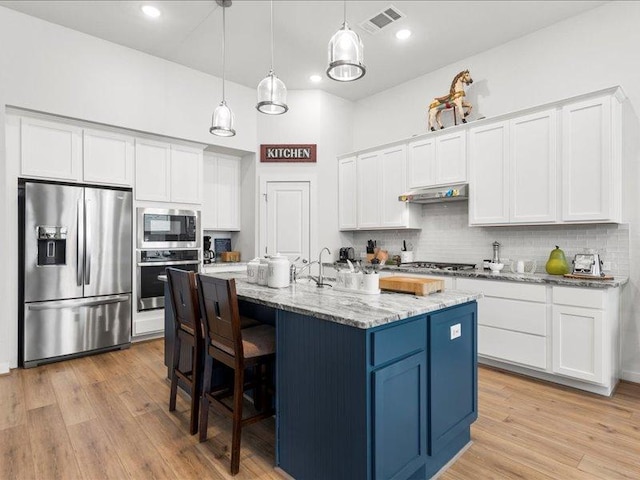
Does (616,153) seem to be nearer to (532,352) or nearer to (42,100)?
(532,352)

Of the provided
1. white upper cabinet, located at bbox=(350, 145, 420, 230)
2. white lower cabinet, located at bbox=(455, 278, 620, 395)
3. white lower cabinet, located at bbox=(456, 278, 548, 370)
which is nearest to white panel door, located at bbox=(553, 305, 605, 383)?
white lower cabinet, located at bbox=(455, 278, 620, 395)

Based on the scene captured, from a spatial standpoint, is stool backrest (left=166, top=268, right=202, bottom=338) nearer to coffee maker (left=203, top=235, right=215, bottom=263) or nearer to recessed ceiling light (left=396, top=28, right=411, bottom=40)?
coffee maker (left=203, top=235, right=215, bottom=263)

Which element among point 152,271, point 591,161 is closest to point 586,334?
point 591,161

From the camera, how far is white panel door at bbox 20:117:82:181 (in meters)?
3.62

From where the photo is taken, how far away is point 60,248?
373 centimetres

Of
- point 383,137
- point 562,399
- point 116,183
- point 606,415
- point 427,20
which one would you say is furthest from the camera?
point 383,137

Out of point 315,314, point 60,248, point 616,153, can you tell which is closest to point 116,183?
point 60,248

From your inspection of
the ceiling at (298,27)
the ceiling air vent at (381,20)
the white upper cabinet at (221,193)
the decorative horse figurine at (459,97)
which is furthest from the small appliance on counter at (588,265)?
the white upper cabinet at (221,193)

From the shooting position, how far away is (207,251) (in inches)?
209

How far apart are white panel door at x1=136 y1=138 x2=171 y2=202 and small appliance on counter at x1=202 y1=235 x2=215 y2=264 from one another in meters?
0.99

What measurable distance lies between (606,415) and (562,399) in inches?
12.3

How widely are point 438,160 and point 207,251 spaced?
3.38 metres

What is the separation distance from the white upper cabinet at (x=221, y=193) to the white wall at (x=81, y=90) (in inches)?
19.3

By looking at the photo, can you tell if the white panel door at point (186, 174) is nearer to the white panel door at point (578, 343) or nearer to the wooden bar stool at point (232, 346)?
the wooden bar stool at point (232, 346)
